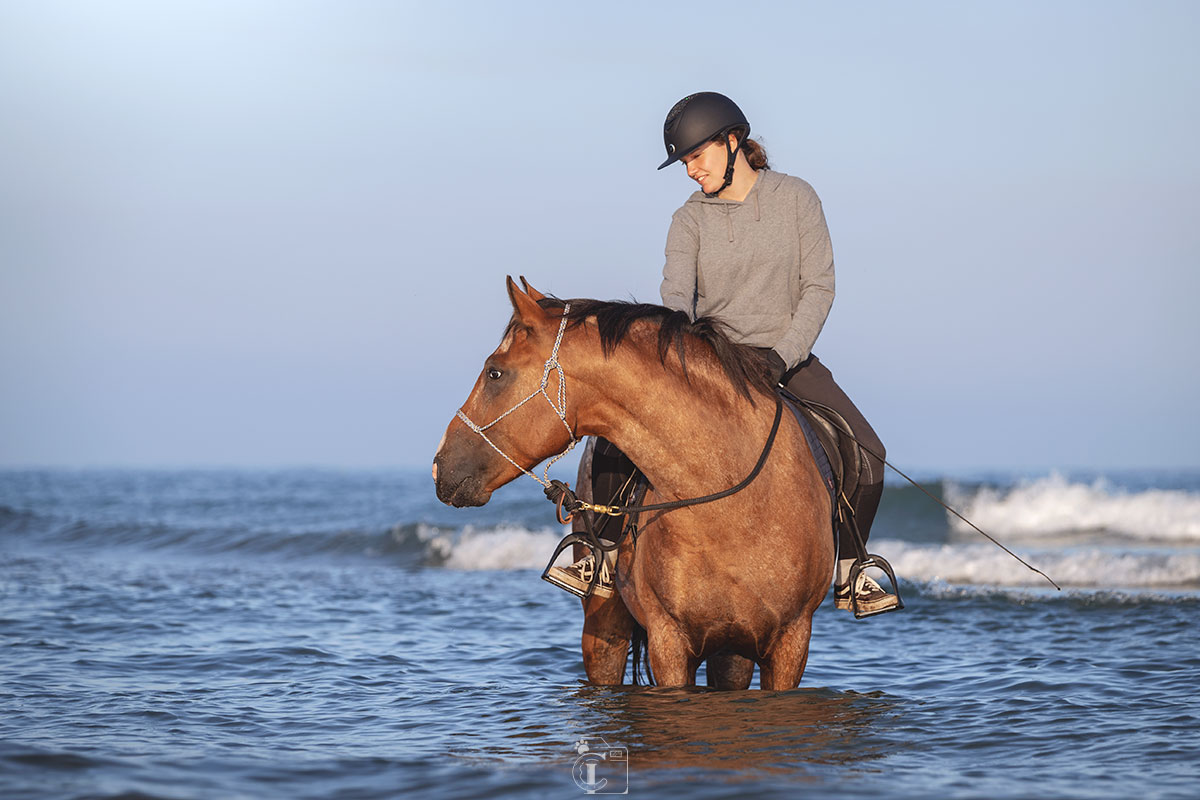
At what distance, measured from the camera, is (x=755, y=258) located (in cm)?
480

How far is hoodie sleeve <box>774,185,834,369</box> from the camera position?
15.3 feet

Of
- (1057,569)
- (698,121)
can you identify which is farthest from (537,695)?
(1057,569)

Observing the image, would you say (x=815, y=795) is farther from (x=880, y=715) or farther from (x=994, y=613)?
(x=994, y=613)

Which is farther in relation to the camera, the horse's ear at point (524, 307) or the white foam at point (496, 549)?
the white foam at point (496, 549)

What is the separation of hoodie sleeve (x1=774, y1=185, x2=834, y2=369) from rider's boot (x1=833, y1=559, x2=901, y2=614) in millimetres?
1034

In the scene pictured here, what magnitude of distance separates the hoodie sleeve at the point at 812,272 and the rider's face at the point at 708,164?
383mm

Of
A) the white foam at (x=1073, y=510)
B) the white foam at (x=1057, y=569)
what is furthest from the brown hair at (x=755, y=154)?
the white foam at (x=1073, y=510)

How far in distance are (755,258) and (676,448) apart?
3.48ft

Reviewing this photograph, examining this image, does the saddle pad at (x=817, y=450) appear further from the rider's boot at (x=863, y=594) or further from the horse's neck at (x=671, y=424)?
the horse's neck at (x=671, y=424)

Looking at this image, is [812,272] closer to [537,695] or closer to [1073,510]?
[537,695]

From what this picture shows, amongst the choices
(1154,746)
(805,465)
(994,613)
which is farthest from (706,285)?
(994,613)

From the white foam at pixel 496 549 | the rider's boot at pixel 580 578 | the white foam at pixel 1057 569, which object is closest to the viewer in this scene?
the rider's boot at pixel 580 578

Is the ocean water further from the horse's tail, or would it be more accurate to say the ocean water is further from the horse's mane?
the horse's mane

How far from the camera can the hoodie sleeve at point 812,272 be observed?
4672 millimetres
